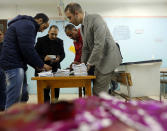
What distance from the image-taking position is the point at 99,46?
1721 mm

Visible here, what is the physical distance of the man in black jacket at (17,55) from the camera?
1.38 m

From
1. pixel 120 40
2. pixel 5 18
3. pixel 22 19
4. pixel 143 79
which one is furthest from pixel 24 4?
pixel 143 79

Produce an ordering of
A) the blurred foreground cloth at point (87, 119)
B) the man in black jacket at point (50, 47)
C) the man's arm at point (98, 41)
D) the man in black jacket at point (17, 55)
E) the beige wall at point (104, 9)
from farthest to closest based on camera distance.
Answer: the beige wall at point (104, 9) → the man in black jacket at point (50, 47) → the man's arm at point (98, 41) → the man in black jacket at point (17, 55) → the blurred foreground cloth at point (87, 119)

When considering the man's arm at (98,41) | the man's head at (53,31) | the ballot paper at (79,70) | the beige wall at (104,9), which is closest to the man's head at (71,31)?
the man's head at (53,31)

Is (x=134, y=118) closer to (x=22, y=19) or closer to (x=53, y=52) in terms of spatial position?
(x=22, y=19)

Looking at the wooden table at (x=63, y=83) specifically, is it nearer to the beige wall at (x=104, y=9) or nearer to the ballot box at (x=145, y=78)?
the ballot box at (x=145, y=78)

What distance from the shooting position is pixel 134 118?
324 millimetres

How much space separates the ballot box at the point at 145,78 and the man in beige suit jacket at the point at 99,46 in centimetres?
20

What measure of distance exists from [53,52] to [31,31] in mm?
1137

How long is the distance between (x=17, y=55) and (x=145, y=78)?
130 cm

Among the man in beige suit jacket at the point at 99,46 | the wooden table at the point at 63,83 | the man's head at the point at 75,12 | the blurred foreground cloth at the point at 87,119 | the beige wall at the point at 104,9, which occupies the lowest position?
the wooden table at the point at 63,83

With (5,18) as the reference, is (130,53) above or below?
below

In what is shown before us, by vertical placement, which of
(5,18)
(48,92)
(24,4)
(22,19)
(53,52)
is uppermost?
(24,4)

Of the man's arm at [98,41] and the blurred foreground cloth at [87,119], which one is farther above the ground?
the man's arm at [98,41]
